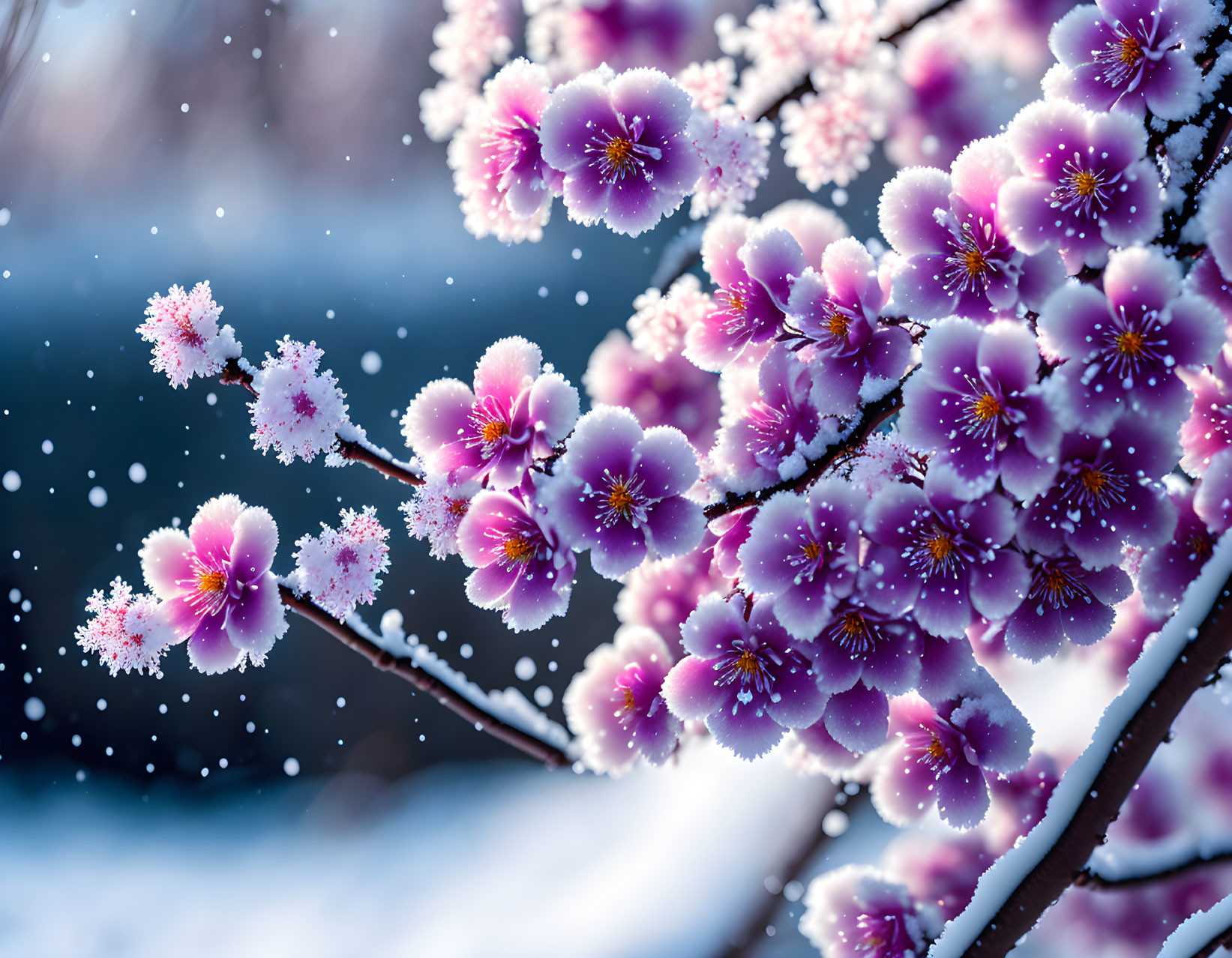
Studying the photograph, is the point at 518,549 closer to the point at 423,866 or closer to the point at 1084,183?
the point at 1084,183

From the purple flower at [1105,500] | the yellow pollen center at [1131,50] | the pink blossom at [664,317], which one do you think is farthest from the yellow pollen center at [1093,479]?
the pink blossom at [664,317]

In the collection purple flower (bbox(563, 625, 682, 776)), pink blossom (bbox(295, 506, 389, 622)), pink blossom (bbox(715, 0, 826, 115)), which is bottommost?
purple flower (bbox(563, 625, 682, 776))

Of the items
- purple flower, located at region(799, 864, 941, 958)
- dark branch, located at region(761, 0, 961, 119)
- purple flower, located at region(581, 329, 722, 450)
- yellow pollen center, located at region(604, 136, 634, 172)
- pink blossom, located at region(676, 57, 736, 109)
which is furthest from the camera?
purple flower, located at region(581, 329, 722, 450)

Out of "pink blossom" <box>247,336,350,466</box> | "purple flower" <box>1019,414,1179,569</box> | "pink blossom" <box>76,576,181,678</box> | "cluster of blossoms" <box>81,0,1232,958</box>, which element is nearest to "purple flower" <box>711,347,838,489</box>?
"cluster of blossoms" <box>81,0,1232,958</box>

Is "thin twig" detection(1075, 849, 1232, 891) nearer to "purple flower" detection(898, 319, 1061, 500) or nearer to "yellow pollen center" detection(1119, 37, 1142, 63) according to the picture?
"purple flower" detection(898, 319, 1061, 500)

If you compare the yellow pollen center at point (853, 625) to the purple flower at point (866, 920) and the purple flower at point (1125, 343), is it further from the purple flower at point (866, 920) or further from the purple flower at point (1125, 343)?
the purple flower at point (866, 920)

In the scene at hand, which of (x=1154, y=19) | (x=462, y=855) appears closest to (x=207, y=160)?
(x=462, y=855)

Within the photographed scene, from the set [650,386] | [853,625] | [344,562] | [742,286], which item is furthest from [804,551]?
[650,386]
